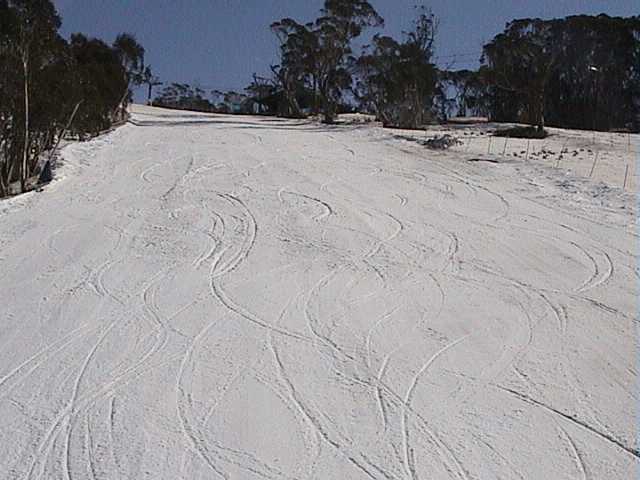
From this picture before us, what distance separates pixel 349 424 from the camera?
18.2ft

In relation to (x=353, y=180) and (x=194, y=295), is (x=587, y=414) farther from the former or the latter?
(x=353, y=180)

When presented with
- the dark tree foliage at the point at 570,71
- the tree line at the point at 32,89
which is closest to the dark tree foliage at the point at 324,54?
the dark tree foliage at the point at 570,71

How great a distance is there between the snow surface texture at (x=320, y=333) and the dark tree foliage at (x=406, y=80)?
711 inches

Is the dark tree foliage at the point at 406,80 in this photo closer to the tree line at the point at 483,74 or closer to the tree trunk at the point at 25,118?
the tree line at the point at 483,74

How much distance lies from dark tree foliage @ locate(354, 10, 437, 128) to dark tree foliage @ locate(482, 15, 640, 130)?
2.68m

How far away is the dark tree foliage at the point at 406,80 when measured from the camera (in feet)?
103

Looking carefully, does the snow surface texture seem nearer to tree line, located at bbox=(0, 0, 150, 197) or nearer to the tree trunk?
the tree trunk

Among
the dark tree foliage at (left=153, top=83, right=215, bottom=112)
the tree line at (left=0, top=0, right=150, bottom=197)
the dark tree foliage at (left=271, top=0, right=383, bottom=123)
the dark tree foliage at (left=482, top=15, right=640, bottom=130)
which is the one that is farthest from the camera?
the dark tree foliage at (left=153, top=83, right=215, bottom=112)

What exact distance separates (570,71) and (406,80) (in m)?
8.50

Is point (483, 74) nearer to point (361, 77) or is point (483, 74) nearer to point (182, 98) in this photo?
point (361, 77)

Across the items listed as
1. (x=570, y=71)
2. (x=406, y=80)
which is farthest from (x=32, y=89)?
(x=570, y=71)

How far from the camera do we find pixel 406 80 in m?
32.2

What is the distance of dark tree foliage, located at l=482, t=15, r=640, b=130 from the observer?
95.1ft

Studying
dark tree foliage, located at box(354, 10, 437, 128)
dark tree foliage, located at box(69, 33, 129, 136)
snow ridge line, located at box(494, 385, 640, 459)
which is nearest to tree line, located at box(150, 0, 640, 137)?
dark tree foliage, located at box(354, 10, 437, 128)
